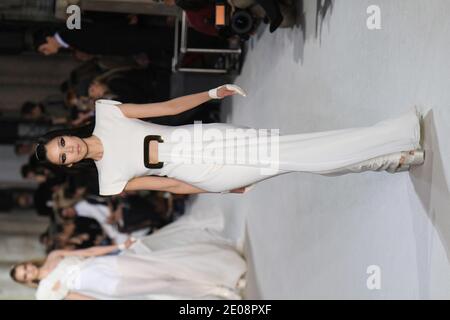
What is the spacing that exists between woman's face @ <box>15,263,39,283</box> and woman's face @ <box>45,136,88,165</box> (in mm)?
2371

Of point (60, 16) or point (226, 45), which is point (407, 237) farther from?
point (226, 45)

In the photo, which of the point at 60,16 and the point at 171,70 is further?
the point at 171,70

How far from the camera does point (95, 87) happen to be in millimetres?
4016

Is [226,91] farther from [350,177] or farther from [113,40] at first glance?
[113,40]

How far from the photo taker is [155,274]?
Answer: 501cm

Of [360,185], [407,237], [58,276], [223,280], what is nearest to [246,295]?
[223,280]

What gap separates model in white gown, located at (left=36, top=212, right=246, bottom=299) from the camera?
487 centimetres

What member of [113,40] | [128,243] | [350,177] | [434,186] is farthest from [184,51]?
[434,186]

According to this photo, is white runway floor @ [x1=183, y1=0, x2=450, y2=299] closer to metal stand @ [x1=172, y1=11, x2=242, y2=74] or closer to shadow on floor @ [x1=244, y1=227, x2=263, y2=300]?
shadow on floor @ [x1=244, y1=227, x2=263, y2=300]

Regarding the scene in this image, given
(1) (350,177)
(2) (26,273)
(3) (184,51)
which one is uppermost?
(3) (184,51)

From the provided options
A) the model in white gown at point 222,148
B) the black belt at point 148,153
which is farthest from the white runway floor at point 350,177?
the black belt at point 148,153

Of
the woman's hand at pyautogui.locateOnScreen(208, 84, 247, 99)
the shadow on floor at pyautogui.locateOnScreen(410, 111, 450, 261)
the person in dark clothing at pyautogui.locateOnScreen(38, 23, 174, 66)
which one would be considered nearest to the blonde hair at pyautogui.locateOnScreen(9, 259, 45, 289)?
the person in dark clothing at pyautogui.locateOnScreen(38, 23, 174, 66)

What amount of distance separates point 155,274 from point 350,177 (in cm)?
196

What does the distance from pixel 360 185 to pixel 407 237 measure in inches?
21.3
